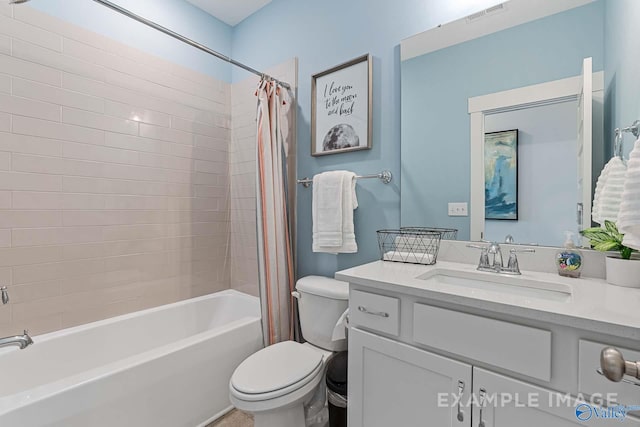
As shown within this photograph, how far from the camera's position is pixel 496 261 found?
1245mm

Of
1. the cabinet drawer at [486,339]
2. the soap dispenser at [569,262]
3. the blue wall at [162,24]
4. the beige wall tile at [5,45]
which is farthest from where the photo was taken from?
the blue wall at [162,24]

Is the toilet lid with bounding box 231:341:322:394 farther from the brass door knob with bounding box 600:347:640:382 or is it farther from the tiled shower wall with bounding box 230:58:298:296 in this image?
the brass door knob with bounding box 600:347:640:382

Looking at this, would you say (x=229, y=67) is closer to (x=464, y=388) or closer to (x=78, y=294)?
(x=78, y=294)

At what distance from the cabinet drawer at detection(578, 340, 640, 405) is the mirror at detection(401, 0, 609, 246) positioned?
64cm

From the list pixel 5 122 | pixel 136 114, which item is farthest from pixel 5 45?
pixel 136 114

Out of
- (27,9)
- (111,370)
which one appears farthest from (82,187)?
(111,370)

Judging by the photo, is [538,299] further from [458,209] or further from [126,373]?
[126,373]

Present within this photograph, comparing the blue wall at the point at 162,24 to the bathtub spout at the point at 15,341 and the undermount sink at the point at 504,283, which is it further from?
the undermount sink at the point at 504,283

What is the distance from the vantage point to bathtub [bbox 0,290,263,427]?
114cm

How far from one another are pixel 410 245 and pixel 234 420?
136cm

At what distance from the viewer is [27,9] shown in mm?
1578

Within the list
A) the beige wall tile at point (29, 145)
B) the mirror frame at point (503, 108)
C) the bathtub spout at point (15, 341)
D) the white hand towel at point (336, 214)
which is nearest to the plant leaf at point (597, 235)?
the mirror frame at point (503, 108)

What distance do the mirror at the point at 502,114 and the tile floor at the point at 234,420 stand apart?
54.7 inches

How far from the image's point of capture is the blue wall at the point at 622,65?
95 cm
